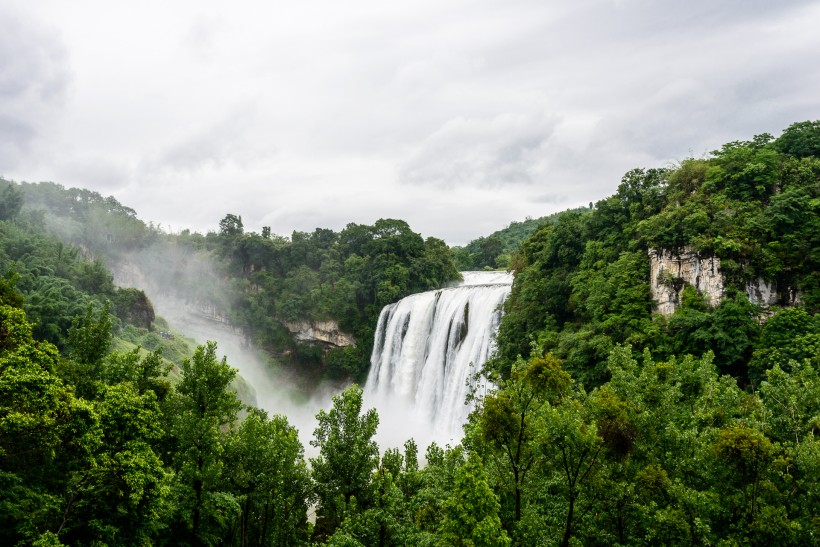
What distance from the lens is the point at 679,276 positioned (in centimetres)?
2955

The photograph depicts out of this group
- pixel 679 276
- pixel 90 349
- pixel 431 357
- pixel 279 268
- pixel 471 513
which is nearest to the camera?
pixel 471 513

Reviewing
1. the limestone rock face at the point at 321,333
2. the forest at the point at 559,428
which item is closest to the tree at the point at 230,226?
the limestone rock face at the point at 321,333

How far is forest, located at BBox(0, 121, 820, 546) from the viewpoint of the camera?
12.6 metres

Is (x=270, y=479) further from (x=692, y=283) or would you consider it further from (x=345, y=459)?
(x=692, y=283)

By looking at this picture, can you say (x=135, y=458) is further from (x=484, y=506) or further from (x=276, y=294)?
(x=276, y=294)

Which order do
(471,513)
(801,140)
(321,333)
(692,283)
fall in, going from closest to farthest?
(471,513) → (692,283) → (801,140) → (321,333)

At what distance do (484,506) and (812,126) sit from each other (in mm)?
33548

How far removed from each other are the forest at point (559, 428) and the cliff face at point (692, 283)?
0.16 meters

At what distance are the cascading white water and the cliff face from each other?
13.2 m

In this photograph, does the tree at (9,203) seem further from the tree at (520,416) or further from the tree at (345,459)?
the tree at (520,416)

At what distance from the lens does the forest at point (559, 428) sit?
12.6 meters

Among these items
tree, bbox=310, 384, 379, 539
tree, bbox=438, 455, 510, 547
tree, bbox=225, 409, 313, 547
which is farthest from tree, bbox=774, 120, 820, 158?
tree, bbox=225, 409, 313, 547

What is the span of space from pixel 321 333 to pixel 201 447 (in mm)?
51282

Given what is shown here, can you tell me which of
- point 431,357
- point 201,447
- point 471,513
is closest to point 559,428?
point 471,513
